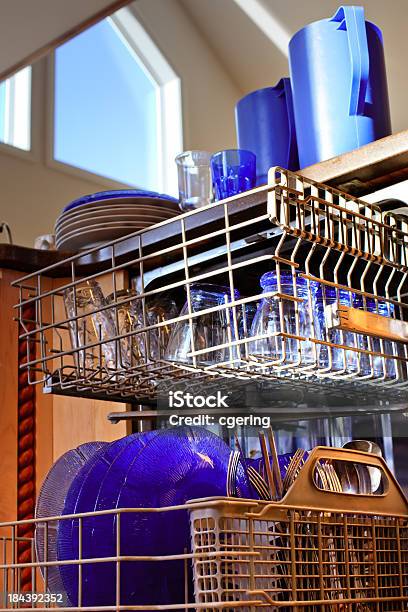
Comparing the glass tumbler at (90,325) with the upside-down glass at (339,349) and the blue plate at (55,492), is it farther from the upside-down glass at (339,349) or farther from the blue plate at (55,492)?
the upside-down glass at (339,349)

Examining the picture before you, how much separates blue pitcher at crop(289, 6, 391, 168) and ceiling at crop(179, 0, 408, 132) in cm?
275

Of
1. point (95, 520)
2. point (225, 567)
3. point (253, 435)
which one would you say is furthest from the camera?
point (253, 435)

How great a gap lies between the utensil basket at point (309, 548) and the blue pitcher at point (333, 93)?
38 centimetres

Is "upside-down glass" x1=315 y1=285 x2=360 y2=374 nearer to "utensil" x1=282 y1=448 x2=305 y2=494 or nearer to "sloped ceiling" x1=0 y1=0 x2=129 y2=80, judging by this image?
"utensil" x1=282 y1=448 x2=305 y2=494

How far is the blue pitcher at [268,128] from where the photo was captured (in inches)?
44.9

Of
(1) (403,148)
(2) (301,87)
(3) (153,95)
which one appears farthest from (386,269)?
(3) (153,95)

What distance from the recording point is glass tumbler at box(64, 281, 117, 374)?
954 mm

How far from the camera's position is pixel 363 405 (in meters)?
0.96

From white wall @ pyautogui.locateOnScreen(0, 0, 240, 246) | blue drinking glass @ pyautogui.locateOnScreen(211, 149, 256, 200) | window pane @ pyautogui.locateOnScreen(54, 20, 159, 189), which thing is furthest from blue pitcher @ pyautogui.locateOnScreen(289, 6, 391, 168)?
window pane @ pyautogui.locateOnScreen(54, 20, 159, 189)

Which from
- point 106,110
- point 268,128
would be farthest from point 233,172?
point 106,110

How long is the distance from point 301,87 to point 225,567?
0.60 meters

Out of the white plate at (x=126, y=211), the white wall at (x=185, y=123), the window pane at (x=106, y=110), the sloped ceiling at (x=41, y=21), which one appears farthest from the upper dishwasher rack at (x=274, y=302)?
the window pane at (x=106, y=110)

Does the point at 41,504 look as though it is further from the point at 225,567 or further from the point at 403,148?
the point at 403,148

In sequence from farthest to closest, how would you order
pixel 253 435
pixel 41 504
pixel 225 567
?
pixel 253 435, pixel 41 504, pixel 225 567
